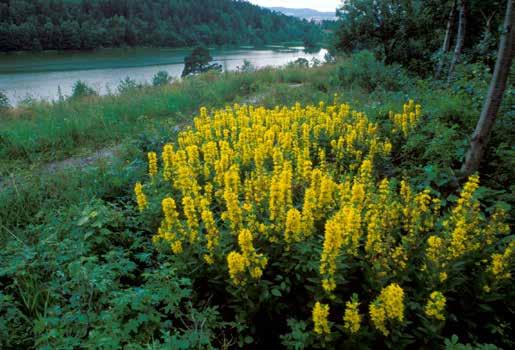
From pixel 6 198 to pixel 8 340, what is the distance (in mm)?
2626

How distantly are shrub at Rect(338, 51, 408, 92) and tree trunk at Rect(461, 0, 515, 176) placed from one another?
654 centimetres

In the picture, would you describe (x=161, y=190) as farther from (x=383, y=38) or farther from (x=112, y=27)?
(x=112, y=27)

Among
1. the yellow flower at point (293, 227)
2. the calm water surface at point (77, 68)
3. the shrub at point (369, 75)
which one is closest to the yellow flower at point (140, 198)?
the yellow flower at point (293, 227)

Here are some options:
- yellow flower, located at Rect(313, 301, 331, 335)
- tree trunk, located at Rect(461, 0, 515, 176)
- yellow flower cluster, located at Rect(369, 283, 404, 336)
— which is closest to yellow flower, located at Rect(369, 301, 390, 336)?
yellow flower cluster, located at Rect(369, 283, 404, 336)

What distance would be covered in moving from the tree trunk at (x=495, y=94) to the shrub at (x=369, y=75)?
21.5ft

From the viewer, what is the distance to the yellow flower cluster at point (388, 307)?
2125 mm

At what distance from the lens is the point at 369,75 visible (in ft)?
36.3

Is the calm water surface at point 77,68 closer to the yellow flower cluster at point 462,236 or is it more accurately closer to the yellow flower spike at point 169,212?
the yellow flower spike at point 169,212

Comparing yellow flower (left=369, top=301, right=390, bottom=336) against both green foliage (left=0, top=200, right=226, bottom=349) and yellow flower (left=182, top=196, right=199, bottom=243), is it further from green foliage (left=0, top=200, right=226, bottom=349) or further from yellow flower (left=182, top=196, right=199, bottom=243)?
yellow flower (left=182, top=196, right=199, bottom=243)

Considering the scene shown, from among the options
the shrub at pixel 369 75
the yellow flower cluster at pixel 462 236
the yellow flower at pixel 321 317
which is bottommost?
the yellow flower at pixel 321 317

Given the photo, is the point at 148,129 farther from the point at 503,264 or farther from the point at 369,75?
the point at 369,75

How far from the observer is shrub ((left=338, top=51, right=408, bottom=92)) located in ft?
34.1

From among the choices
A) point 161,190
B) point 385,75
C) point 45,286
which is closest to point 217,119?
point 161,190

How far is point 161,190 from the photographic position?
4113 mm
